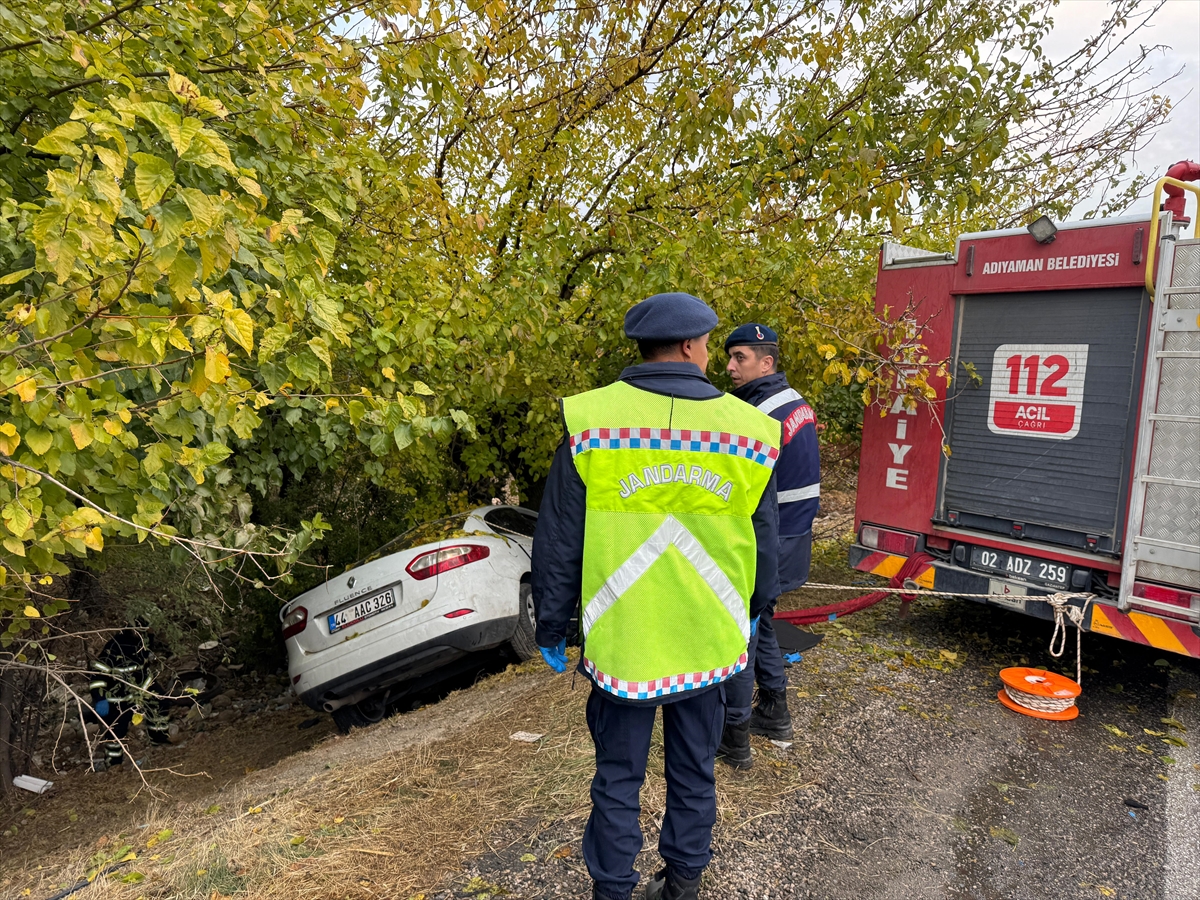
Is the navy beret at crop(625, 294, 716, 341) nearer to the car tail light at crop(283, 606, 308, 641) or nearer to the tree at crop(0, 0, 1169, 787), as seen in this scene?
the tree at crop(0, 0, 1169, 787)

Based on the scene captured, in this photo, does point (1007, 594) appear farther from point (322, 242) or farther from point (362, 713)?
point (362, 713)

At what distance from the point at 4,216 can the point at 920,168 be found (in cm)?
633

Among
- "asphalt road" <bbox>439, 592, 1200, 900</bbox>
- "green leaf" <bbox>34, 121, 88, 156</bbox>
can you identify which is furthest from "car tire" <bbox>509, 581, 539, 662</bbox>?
"green leaf" <bbox>34, 121, 88, 156</bbox>

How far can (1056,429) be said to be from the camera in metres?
4.84

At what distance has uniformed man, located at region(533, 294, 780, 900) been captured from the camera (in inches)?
93.2

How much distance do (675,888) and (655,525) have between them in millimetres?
1226

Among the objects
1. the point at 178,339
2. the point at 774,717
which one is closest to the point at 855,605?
the point at 774,717

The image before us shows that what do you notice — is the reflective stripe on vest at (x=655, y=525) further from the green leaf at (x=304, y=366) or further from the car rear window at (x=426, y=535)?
the car rear window at (x=426, y=535)

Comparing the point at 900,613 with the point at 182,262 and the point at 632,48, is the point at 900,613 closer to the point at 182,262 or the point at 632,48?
the point at 632,48

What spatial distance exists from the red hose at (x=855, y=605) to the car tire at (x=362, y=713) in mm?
3164

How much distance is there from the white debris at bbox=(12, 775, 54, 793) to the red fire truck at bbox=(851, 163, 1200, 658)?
6307mm

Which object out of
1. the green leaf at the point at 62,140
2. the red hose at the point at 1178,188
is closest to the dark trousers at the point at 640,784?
the green leaf at the point at 62,140

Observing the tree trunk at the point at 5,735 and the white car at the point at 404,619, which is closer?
the white car at the point at 404,619

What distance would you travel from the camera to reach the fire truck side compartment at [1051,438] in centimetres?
454
